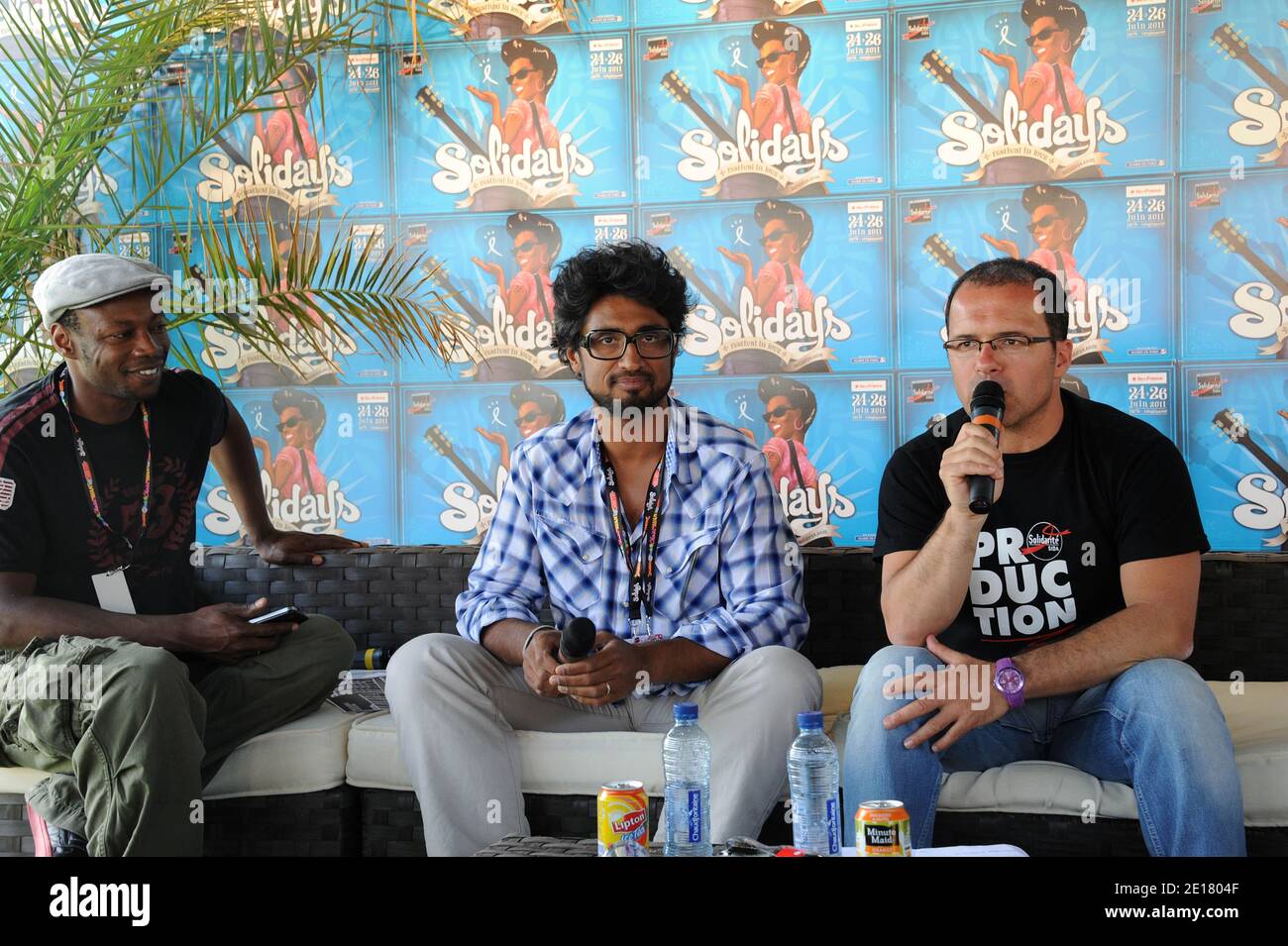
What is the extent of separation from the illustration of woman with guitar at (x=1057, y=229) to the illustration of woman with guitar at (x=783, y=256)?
0.52 m

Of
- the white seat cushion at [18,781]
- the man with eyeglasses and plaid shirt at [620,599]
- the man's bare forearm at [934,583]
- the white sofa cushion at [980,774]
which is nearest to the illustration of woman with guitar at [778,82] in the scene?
the man with eyeglasses and plaid shirt at [620,599]

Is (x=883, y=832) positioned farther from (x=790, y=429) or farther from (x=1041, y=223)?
(x=1041, y=223)

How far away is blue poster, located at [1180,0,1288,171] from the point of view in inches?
109

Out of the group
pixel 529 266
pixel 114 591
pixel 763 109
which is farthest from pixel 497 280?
pixel 114 591

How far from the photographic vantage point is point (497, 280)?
3.22 m

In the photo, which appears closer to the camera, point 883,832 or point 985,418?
point 883,832

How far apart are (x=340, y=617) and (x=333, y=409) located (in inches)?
31.4

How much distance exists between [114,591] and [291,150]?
1.48 m

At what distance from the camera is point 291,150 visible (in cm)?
329

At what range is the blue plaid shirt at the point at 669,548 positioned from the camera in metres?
2.28

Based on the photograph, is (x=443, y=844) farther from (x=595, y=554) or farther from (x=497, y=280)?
(x=497, y=280)

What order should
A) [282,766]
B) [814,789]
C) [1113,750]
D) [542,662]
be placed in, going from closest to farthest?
[814,789] → [1113,750] → [542,662] → [282,766]

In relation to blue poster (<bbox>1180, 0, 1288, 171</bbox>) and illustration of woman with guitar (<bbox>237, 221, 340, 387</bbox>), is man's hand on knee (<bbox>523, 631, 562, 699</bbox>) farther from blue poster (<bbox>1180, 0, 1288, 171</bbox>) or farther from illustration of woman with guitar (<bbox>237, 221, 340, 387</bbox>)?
blue poster (<bbox>1180, 0, 1288, 171</bbox>)

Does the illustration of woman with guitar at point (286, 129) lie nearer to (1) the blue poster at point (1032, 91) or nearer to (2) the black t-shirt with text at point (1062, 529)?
(1) the blue poster at point (1032, 91)
